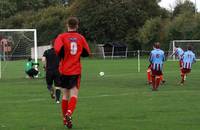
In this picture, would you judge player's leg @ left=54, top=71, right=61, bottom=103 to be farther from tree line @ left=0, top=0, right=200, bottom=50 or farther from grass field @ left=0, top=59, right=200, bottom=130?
tree line @ left=0, top=0, right=200, bottom=50

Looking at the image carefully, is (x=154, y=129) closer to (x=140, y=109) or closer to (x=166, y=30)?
(x=140, y=109)

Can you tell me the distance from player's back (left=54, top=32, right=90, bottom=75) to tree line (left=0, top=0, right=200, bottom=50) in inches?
2622

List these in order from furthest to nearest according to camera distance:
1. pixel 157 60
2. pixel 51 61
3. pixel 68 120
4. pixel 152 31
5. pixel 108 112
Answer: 1. pixel 152 31
2. pixel 157 60
3. pixel 51 61
4. pixel 108 112
5. pixel 68 120

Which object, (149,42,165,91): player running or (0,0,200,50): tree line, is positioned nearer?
→ (149,42,165,91): player running

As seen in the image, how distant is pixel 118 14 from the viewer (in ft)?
290

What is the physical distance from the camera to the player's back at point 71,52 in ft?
37.5

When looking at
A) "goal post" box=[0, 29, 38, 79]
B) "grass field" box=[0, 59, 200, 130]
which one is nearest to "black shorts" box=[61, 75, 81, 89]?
"grass field" box=[0, 59, 200, 130]

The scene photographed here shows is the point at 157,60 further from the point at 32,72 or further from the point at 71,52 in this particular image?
the point at 71,52

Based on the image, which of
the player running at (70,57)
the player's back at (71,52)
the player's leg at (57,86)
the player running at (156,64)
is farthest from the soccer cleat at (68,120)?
the player running at (156,64)

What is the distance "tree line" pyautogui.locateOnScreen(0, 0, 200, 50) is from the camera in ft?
262

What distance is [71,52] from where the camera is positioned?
37.6 feet

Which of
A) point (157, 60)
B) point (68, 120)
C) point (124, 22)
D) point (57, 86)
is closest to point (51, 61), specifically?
point (57, 86)

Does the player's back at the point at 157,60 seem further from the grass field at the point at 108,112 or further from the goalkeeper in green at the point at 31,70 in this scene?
the goalkeeper in green at the point at 31,70

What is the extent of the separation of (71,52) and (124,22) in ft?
255
